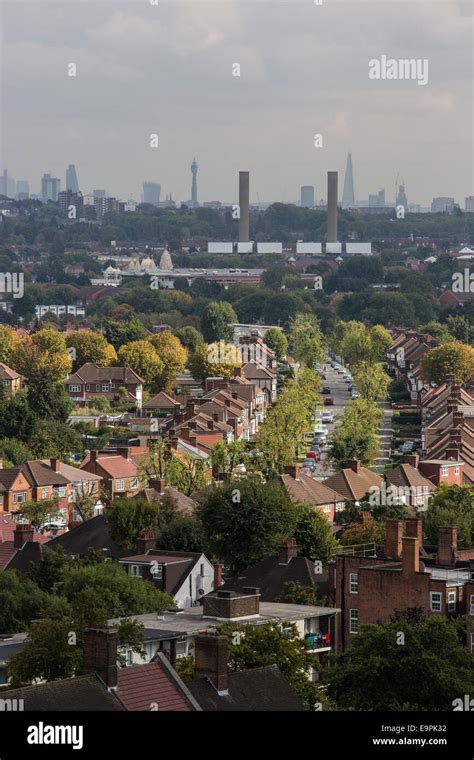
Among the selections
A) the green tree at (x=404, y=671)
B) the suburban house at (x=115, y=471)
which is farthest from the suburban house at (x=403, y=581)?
the suburban house at (x=115, y=471)

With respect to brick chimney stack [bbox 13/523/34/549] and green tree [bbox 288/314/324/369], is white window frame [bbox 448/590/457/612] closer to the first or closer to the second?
brick chimney stack [bbox 13/523/34/549]

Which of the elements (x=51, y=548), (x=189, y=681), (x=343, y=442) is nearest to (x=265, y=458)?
(x=343, y=442)

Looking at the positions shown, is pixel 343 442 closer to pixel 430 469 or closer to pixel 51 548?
pixel 430 469

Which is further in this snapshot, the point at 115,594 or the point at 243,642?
the point at 115,594

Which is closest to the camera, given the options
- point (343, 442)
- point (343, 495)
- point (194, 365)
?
point (343, 495)

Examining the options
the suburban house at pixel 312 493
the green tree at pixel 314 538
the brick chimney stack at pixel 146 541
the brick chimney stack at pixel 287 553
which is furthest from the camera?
the suburban house at pixel 312 493

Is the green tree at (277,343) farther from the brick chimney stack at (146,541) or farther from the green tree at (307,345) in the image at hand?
the brick chimney stack at (146,541)
